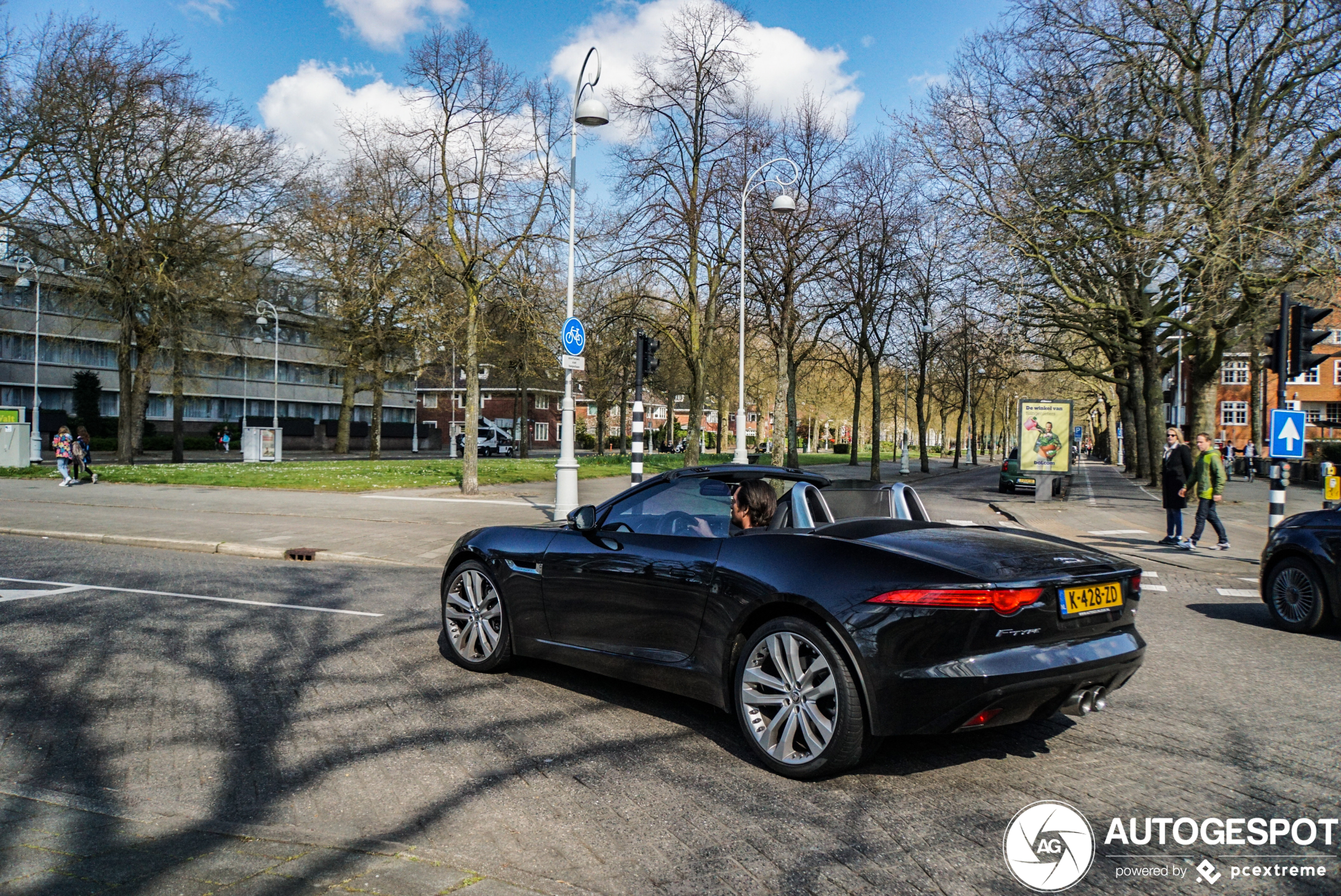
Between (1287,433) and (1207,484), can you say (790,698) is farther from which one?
(1207,484)

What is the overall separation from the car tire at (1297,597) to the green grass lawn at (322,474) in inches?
781

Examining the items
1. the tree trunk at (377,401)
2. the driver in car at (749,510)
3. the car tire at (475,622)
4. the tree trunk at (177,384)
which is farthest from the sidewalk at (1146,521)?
the tree trunk at (177,384)

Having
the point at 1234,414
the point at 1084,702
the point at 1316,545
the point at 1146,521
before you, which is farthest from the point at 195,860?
the point at 1234,414

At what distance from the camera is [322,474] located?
27203 millimetres

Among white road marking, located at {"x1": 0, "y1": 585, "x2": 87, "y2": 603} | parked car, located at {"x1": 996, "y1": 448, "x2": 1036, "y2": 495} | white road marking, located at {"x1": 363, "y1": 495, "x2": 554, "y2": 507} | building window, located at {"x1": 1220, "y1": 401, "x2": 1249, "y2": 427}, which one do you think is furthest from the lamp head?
building window, located at {"x1": 1220, "y1": 401, "x2": 1249, "y2": 427}

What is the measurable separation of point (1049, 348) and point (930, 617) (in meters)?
30.0

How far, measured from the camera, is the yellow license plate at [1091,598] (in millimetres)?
3783

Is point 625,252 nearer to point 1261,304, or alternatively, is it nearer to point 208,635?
point 1261,304

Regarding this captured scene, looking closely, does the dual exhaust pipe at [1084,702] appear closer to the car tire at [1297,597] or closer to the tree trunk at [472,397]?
the car tire at [1297,597]

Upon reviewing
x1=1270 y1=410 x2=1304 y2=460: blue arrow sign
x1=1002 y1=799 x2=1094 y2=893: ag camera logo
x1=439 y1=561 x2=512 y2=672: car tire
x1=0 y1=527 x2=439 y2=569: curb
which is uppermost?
x1=1270 y1=410 x2=1304 y2=460: blue arrow sign

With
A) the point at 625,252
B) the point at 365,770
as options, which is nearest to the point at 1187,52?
the point at 625,252

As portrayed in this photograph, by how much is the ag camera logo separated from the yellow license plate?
795 millimetres

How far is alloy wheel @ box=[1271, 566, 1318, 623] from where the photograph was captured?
768cm

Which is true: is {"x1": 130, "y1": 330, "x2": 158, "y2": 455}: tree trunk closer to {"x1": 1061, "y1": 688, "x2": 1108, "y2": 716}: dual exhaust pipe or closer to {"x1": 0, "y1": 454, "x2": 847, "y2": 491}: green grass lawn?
{"x1": 0, "y1": 454, "x2": 847, "y2": 491}: green grass lawn
